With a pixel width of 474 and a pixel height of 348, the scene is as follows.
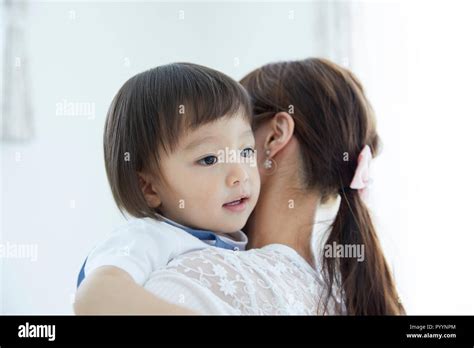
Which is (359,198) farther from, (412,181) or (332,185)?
(412,181)

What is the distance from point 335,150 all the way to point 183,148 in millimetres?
322

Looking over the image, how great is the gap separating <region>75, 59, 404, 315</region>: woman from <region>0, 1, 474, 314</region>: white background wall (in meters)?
0.13

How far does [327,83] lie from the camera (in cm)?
132

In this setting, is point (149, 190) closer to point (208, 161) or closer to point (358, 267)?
point (208, 161)

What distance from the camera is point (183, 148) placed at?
45.3 inches

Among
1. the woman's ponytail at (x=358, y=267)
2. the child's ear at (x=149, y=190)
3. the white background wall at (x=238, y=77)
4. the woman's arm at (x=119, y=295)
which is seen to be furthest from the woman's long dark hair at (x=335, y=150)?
the woman's arm at (x=119, y=295)

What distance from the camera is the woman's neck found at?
1264 millimetres

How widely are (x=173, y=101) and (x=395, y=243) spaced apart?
2.19 feet

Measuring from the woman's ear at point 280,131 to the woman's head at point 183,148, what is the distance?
0.08 m

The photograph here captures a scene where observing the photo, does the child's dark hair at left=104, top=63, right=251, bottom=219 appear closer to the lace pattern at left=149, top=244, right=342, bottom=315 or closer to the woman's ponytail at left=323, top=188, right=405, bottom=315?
the lace pattern at left=149, top=244, right=342, bottom=315

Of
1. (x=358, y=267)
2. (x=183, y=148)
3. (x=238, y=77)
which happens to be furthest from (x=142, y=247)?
(x=238, y=77)
